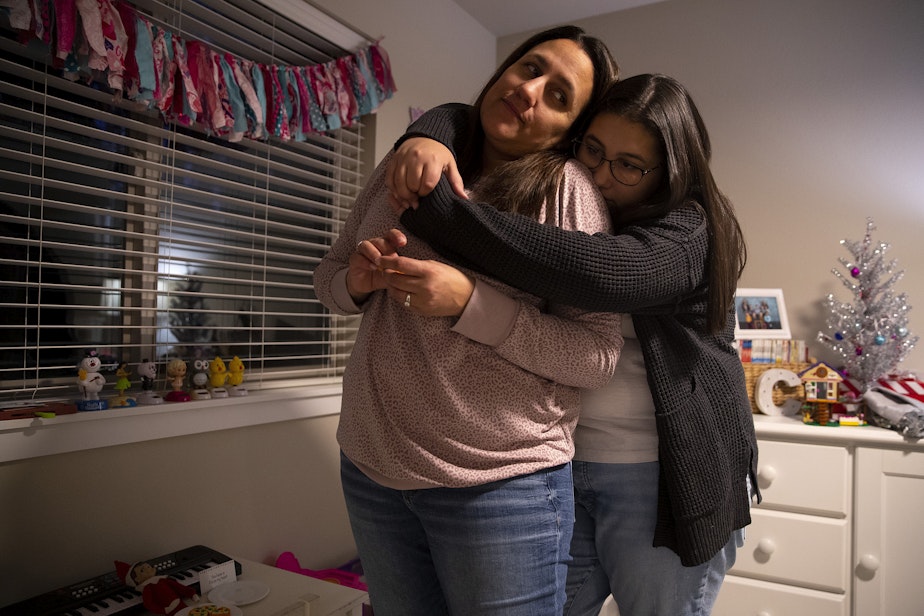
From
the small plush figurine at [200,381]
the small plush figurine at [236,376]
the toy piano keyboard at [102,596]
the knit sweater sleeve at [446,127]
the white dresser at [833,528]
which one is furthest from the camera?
the white dresser at [833,528]

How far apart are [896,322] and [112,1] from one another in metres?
2.65

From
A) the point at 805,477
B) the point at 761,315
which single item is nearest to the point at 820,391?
the point at 805,477

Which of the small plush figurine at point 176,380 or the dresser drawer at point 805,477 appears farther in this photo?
the dresser drawer at point 805,477

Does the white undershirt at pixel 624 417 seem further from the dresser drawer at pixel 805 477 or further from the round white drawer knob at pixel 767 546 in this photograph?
the round white drawer knob at pixel 767 546

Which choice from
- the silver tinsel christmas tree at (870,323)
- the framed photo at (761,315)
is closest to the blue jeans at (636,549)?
the silver tinsel christmas tree at (870,323)

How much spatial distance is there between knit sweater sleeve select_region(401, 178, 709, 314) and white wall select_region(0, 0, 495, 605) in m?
1.16

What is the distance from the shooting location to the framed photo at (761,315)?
2646 millimetres

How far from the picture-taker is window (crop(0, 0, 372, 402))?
1518 mm

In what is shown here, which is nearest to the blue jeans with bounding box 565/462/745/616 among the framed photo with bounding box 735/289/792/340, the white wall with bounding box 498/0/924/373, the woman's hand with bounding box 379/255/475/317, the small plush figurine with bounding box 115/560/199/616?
the woman's hand with bounding box 379/255/475/317

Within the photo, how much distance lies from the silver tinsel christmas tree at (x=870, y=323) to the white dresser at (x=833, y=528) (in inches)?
10.5

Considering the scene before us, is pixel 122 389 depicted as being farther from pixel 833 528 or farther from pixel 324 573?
pixel 833 528

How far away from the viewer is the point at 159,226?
5.94 feet

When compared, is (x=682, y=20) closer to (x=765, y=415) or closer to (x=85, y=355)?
(x=765, y=415)

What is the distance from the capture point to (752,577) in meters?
2.25
